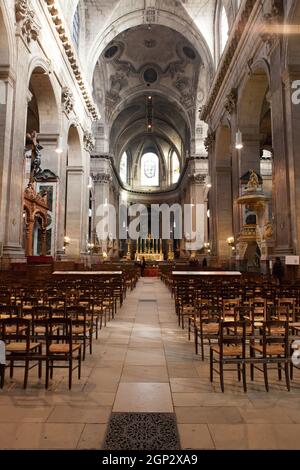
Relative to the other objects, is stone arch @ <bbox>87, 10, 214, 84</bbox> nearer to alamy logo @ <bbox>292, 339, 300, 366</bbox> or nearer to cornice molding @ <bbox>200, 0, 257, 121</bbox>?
cornice molding @ <bbox>200, 0, 257, 121</bbox>

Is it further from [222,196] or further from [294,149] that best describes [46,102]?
[294,149]

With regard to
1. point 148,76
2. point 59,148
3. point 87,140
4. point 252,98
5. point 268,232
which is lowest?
point 268,232

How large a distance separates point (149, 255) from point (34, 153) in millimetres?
29143

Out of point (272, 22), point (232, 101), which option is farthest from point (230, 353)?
point (232, 101)

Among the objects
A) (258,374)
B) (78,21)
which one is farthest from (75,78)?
(258,374)

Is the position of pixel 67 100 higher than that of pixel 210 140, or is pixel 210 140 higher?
pixel 67 100

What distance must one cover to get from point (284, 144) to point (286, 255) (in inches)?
166

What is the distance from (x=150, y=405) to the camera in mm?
3611

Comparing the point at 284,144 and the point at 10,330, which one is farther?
the point at 284,144

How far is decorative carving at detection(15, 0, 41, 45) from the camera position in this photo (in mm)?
13215

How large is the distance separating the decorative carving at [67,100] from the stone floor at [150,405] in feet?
59.5

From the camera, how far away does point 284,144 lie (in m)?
12.8

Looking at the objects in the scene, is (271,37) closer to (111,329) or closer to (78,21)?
(111,329)

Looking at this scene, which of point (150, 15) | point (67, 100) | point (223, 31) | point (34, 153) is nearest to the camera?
point (34, 153)
